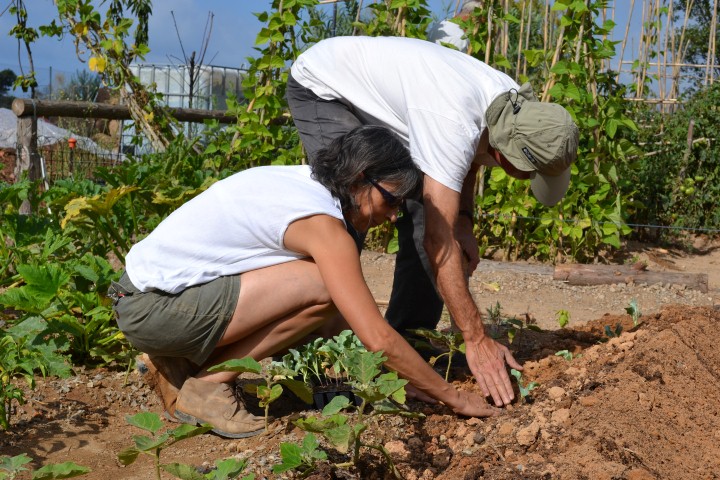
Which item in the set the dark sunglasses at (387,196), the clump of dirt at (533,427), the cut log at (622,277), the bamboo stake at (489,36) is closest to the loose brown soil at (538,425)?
the clump of dirt at (533,427)

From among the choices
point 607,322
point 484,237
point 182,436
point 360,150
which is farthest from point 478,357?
point 484,237

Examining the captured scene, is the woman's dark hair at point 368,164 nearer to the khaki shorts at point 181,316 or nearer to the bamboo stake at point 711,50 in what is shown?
the khaki shorts at point 181,316

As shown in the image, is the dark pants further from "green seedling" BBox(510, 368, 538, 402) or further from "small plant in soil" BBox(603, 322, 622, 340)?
"small plant in soil" BBox(603, 322, 622, 340)

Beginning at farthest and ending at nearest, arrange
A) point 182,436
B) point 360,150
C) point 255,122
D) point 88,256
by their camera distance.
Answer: point 255,122 → point 88,256 → point 360,150 → point 182,436

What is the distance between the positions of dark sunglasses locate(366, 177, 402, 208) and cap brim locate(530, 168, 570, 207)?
2.03 feet

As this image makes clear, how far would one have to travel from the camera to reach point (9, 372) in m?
2.93

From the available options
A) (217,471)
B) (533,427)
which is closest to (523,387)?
(533,427)

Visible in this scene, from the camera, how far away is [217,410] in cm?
279

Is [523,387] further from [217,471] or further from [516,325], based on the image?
[217,471]

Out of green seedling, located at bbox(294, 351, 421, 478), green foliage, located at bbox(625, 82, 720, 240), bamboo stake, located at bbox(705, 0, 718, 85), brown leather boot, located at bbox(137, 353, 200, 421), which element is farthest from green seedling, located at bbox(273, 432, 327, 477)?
bamboo stake, located at bbox(705, 0, 718, 85)

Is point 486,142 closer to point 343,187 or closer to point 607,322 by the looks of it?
point 343,187

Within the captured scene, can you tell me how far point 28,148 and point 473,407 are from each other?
4511 millimetres

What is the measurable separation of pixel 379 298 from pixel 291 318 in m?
2.15

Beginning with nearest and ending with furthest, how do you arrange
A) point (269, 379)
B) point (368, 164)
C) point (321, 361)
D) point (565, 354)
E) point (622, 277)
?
1. point (368, 164)
2. point (269, 379)
3. point (321, 361)
4. point (565, 354)
5. point (622, 277)
